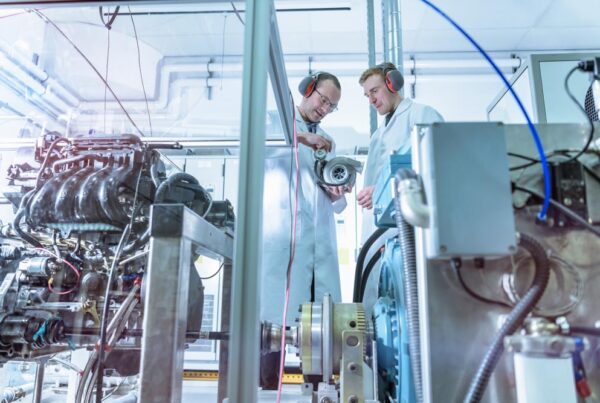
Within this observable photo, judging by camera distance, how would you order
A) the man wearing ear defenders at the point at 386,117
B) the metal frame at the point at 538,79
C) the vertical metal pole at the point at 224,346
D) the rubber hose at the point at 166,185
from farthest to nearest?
the man wearing ear defenders at the point at 386,117, the metal frame at the point at 538,79, the rubber hose at the point at 166,185, the vertical metal pole at the point at 224,346

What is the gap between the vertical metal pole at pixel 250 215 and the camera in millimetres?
583

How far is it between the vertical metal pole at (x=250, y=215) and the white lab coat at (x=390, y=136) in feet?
3.79

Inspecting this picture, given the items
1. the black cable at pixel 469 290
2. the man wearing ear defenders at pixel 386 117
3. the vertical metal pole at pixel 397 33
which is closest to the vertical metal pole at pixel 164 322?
the black cable at pixel 469 290

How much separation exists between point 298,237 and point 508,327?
1.36 m

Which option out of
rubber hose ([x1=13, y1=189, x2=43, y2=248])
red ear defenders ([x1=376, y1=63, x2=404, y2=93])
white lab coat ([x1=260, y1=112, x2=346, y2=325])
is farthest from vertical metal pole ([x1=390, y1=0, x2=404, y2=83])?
rubber hose ([x1=13, y1=189, x2=43, y2=248])

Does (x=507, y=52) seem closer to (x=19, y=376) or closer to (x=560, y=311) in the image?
(x=560, y=311)

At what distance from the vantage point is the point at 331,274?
6.19 feet

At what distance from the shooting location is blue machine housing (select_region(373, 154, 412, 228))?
76 centimetres

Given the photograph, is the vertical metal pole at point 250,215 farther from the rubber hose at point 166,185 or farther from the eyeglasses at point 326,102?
the eyeglasses at point 326,102

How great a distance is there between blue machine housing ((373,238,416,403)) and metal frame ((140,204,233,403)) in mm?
415

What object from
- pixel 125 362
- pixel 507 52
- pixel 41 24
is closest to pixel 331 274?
pixel 125 362

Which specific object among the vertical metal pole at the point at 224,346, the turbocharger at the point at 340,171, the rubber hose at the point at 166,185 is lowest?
the vertical metal pole at the point at 224,346

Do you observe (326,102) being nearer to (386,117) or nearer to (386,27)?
(386,117)

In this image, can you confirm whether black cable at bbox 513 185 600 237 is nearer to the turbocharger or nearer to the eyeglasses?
the turbocharger
